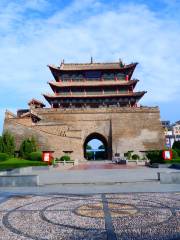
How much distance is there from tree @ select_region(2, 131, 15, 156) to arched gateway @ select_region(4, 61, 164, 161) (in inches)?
68.9

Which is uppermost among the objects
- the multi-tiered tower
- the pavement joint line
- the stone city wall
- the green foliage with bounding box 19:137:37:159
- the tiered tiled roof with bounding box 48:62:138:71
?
the tiered tiled roof with bounding box 48:62:138:71

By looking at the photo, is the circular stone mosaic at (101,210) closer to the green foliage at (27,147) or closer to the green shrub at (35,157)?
the green shrub at (35,157)

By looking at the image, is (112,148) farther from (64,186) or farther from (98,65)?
(64,186)

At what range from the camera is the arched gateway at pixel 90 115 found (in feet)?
129

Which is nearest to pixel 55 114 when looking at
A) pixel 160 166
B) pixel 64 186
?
pixel 160 166

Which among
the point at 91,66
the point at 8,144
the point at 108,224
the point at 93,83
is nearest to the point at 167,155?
the point at 8,144

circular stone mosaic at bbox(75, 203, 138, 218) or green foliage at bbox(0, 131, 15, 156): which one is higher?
green foliage at bbox(0, 131, 15, 156)

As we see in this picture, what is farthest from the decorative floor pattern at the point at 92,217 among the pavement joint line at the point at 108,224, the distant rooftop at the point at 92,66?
the distant rooftop at the point at 92,66

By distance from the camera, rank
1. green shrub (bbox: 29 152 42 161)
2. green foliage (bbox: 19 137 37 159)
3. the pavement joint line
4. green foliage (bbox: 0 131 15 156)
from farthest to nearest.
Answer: green foliage (bbox: 19 137 37 159) → green foliage (bbox: 0 131 15 156) → green shrub (bbox: 29 152 42 161) → the pavement joint line

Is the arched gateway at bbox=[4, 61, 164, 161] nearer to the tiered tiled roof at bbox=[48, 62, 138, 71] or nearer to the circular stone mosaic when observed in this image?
the tiered tiled roof at bbox=[48, 62, 138, 71]

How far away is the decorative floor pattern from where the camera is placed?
532cm

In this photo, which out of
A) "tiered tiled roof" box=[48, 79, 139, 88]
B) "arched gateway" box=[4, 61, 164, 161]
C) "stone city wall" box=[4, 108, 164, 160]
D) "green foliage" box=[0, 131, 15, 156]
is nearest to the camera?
"green foliage" box=[0, 131, 15, 156]

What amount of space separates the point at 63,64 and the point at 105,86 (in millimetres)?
7658

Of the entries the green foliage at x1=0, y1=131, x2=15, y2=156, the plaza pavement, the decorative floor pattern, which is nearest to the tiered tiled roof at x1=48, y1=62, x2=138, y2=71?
the green foliage at x1=0, y1=131, x2=15, y2=156
